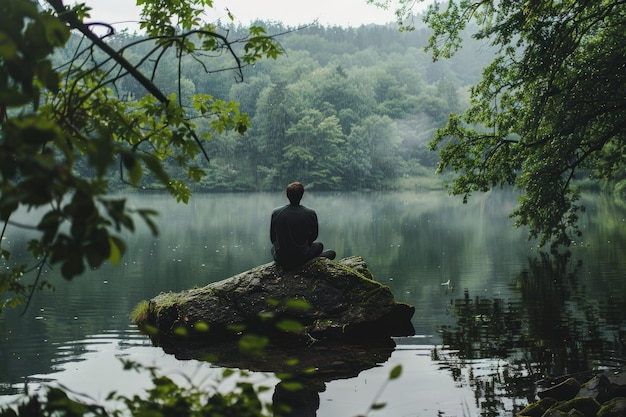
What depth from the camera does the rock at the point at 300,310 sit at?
11.2 meters

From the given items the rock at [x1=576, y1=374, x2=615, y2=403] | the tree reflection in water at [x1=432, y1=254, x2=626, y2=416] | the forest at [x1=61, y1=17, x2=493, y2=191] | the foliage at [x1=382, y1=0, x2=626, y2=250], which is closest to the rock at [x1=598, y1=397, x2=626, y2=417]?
the rock at [x1=576, y1=374, x2=615, y2=403]

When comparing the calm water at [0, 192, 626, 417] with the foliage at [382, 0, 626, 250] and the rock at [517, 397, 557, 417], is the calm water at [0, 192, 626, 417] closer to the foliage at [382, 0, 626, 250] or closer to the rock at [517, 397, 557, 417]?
the rock at [517, 397, 557, 417]

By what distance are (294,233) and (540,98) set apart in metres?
6.21

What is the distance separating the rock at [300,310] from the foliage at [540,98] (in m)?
4.92

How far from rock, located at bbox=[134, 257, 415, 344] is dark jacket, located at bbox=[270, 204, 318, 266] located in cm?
25

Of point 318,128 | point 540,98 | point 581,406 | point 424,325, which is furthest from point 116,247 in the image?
point 318,128

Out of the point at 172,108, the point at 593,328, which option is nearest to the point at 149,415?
the point at 172,108

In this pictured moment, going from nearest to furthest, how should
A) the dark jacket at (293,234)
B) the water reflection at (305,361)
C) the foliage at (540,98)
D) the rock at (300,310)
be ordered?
the water reflection at (305,361)
the rock at (300,310)
the dark jacket at (293,234)
the foliage at (540,98)

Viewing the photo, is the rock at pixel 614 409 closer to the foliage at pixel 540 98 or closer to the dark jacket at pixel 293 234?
the dark jacket at pixel 293 234

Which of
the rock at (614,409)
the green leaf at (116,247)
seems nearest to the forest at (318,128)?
the rock at (614,409)

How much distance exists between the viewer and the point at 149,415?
2.43 metres

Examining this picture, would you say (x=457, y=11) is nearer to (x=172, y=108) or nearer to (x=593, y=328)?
(x=593, y=328)

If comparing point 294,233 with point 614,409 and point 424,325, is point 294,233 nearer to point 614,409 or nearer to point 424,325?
point 424,325

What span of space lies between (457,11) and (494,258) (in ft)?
35.9
